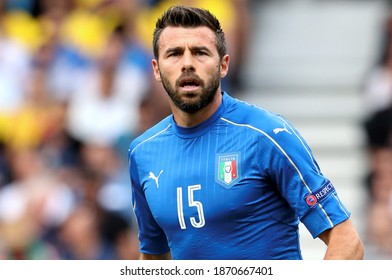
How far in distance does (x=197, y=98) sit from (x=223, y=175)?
0.33 metres

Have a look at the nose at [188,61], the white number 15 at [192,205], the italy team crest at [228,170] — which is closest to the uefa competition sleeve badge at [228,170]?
the italy team crest at [228,170]

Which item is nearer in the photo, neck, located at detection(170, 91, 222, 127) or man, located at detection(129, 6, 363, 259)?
man, located at detection(129, 6, 363, 259)

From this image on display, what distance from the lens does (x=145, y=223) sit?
512cm

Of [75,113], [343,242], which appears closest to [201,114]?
[343,242]

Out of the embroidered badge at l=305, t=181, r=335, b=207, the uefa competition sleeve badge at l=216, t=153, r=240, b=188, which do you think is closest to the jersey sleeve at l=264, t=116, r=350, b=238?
the embroidered badge at l=305, t=181, r=335, b=207

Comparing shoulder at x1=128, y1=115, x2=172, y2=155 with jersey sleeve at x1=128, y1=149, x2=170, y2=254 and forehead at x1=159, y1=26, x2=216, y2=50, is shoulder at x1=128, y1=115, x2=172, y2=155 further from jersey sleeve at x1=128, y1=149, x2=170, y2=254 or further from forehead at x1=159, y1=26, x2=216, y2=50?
forehead at x1=159, y1=26, x2=216, y2=50

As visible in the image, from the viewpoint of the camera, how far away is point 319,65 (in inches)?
453

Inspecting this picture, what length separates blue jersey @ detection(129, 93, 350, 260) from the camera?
4.54 m

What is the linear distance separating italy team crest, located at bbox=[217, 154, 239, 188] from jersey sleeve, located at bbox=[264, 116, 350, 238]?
0.53 feet

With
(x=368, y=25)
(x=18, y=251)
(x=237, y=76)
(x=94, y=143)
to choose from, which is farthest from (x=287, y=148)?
(x=368, y=25)

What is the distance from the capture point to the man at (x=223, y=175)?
4.54m

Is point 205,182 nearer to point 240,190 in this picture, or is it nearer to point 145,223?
point 240,190

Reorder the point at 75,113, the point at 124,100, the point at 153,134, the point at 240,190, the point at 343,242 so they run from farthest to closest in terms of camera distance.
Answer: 1. the point at 75,113
2. the point at 124,100
3. the point at 153,134
4. the point at 240,190
5. the point at 343,242
